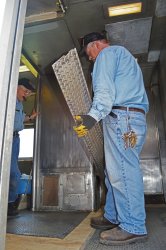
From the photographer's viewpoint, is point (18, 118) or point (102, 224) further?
point (18, 118)

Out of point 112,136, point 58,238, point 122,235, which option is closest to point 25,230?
point 58,238

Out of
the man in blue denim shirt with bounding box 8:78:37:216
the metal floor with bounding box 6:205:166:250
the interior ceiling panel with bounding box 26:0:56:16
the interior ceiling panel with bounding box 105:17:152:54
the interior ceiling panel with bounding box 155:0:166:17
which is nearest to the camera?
the metal floor with bounding box 6:205:166:250

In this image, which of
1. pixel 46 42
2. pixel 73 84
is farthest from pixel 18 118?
pixel 73 84

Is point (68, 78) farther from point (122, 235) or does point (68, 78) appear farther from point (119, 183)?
point (122, 235)

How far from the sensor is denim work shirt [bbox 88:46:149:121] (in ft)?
4.45

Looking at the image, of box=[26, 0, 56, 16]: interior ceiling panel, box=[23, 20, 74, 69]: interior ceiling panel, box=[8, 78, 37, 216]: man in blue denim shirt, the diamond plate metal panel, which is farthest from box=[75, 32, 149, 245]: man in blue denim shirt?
box=[23, 20, 74, 69]: interior ceiling panel

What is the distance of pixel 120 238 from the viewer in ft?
4.15

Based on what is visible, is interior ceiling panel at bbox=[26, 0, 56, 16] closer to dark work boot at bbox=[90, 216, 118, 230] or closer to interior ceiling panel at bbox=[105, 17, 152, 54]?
interior ceiling panel at bbox=[105, 17, 152, 54]

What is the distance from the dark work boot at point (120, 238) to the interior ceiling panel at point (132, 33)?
2291 millimetres

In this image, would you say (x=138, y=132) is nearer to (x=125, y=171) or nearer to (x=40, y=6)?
(x=125, y=171)

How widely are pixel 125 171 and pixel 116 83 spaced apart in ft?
2.02

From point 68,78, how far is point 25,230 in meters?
1.15

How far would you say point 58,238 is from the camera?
4.41ft

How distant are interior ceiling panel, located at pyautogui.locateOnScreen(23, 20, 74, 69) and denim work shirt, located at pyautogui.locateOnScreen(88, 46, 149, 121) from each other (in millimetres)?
1301
